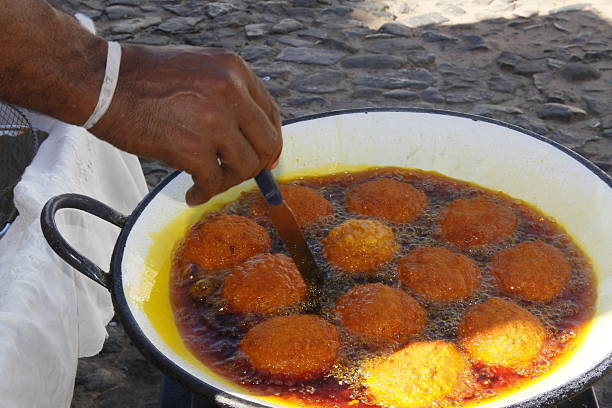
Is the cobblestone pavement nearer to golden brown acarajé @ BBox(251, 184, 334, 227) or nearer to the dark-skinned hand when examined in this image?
golden brown acarajé @ BBox(251, 184, 334, 227)

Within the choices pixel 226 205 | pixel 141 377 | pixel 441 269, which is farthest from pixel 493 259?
pixel 141 377

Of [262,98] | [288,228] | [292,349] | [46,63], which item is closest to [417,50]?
[288,228]

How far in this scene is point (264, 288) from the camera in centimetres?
192

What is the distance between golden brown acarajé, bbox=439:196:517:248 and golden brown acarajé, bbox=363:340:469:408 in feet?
1.70

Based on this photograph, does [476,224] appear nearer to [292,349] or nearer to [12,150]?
[292,349]

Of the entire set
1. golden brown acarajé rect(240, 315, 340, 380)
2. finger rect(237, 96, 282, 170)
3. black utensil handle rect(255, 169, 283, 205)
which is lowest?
golden brown acarajé rect(240, 315, 340, 380)

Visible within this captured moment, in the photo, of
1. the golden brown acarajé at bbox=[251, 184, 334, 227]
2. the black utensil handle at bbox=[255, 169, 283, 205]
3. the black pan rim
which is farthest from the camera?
the golden brown acarajé at bbox=[251, 184, 334, 227]

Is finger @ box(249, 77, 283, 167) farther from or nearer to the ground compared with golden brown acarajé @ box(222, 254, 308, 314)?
farther from the ground

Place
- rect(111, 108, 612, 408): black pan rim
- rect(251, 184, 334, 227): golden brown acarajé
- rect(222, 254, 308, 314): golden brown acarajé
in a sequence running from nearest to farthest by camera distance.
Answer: rect(111, 108, 612, 408): black pan rim → rect(222, 254, 308, 314): golden brown acarajé → rect(251, 184, 334, 227): golden brown acarajé

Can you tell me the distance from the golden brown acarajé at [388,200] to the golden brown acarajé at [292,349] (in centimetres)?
62

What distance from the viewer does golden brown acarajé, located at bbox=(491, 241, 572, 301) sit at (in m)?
1.91

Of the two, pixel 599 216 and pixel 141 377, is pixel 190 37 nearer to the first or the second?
pixel 141 377

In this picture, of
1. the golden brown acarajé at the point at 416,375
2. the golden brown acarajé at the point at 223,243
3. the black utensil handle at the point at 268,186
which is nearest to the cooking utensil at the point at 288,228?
the black utensil handle at the point at 268,186

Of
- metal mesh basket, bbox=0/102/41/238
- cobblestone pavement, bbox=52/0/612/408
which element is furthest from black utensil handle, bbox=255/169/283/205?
cobblestone pavement, bbox=52/0/612/408
